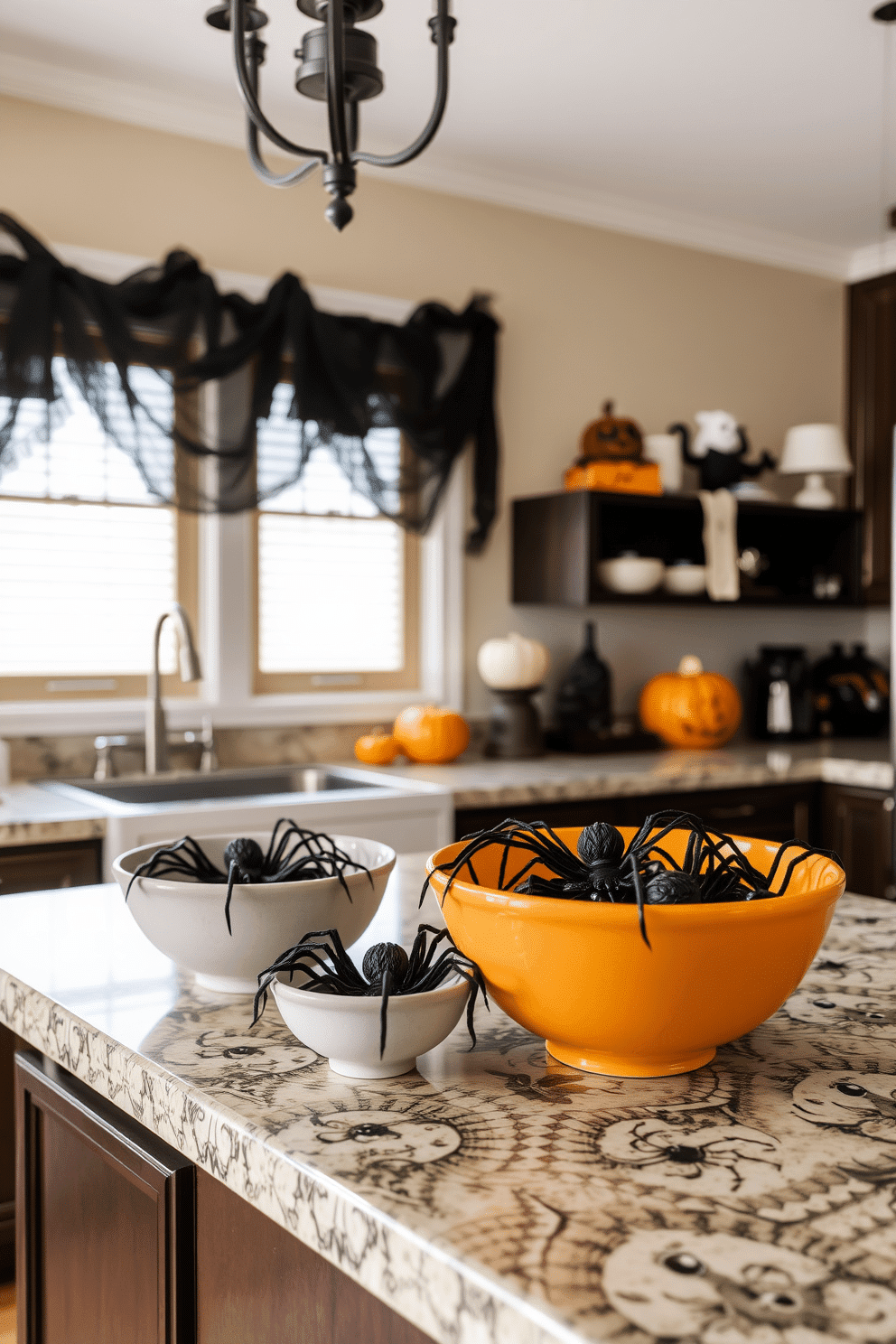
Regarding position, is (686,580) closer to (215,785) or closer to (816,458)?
(816,458)

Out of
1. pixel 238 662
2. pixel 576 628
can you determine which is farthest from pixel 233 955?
pixel 576 628

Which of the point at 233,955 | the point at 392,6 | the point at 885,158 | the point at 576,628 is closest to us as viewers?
the point at 233,955

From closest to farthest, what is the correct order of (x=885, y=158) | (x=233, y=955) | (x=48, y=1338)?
(x=233, y=955)
(x=48, y=1338)
(x=885, y=158)

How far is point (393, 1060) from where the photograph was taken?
2.97 feet

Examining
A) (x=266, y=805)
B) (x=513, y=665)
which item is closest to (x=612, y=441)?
(x=513, y=665)

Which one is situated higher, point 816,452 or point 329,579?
point 816,452

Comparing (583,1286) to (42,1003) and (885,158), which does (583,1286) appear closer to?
(42,1003)

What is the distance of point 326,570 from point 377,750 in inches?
23.0

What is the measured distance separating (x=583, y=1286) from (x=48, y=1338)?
872 millimetres

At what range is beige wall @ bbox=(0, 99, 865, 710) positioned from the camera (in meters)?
3.17

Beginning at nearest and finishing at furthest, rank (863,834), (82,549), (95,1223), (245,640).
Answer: (95,1223), (82,549), (245,640), (863,834)

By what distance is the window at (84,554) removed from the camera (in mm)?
3053

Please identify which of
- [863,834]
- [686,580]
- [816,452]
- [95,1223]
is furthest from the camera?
→ [816,452]

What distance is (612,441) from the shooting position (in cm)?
379
